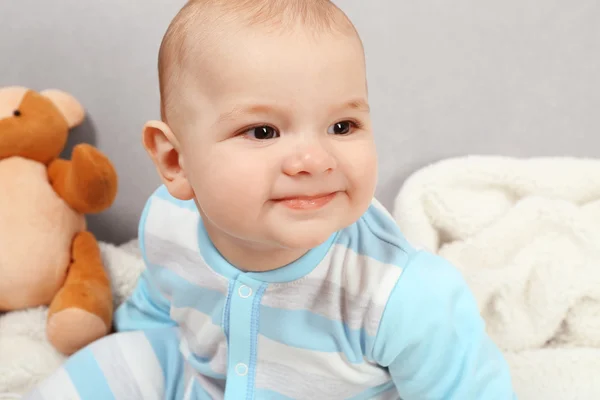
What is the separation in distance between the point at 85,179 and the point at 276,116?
0.57 meters

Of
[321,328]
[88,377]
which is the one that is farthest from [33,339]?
[321,328]

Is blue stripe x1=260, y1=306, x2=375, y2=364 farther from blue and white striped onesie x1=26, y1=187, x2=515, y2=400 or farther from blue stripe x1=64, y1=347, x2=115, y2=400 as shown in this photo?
blue stripe x1=64, y1=347, x2=115, y2=400

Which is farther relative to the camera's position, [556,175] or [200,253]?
[556,175]

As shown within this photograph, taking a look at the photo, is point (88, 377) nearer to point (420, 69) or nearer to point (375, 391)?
point (375, 391)

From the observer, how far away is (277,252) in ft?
2.27

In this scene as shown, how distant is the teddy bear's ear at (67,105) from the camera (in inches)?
42.7

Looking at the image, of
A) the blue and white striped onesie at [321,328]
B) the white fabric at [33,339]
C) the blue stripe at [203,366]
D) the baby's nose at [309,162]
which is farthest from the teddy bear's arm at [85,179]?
the baby's nose at [309,162]

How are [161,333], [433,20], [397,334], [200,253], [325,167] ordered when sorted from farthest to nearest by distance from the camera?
[433,20]
[161,333]
[200,253]
[397,334]
[325,167]

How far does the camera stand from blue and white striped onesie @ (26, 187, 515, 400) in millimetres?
672

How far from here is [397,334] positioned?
2.19ft

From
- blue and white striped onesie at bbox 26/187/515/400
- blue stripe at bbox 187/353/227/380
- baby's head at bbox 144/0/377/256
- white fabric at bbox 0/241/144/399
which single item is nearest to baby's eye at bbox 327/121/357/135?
baby's head at bbox 144/0/377/256

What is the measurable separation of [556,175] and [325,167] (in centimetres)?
75

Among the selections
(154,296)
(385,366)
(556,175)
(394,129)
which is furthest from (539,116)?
(154,296)

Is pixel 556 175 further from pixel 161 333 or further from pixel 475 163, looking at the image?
pixel 161 333
